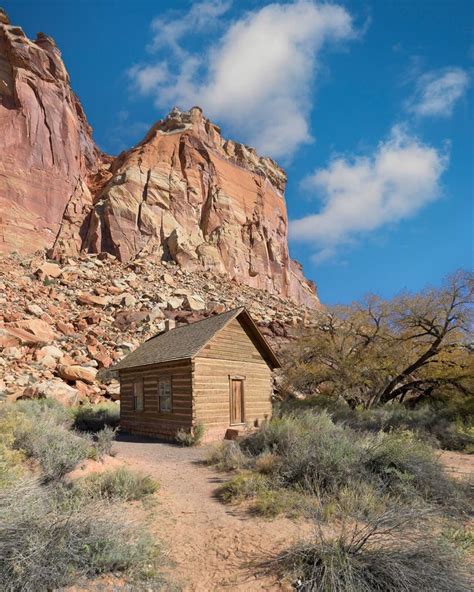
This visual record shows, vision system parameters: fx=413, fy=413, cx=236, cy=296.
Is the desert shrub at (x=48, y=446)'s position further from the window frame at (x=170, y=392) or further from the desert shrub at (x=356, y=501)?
the window frame at (x=170, y=392)

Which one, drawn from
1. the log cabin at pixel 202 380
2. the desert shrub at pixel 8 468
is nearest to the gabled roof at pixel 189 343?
the log cabin at pixel 202 380

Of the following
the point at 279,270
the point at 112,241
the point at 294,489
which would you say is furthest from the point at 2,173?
the point at 294,489

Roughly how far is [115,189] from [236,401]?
41637 millimetres

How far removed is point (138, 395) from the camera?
59.1ft

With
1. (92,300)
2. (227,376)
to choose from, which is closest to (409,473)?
(227,376)

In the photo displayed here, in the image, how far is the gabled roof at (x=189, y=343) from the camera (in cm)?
1600

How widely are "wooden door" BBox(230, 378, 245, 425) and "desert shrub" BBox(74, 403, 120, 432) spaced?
5085mm

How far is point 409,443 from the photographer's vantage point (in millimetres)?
8609

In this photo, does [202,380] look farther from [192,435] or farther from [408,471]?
[408,471]

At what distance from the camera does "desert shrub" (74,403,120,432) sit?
677 inches

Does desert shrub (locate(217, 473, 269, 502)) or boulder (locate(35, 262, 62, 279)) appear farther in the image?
boulder (locate(35, 262, 62, 279))

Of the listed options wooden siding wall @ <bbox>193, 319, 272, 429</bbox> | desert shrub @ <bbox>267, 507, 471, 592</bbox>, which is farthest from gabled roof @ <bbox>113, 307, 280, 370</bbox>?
desert shrub @ <bbox>267, 507, 471, 592</bbox>

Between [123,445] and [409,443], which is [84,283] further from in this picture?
[409,443]

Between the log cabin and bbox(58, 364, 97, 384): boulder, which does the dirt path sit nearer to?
the log cabin
